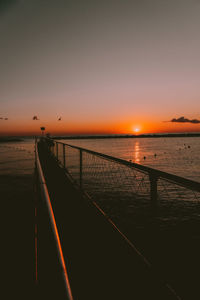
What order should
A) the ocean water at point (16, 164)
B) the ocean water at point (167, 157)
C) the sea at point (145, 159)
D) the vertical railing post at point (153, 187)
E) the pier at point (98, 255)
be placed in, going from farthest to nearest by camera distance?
the ocean water at point (167, 157), the sea at point (145, 159), the ocean water at point (16, 164), the vertical railing post at point (153, 187), the pier at point (98, 255)

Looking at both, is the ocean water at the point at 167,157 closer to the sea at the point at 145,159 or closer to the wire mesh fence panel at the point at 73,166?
the sea at the point at 145,159

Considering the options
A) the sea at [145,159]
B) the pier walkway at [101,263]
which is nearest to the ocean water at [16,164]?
the sea at [145,159]

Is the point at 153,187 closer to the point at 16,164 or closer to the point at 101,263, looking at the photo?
the point at 101,263

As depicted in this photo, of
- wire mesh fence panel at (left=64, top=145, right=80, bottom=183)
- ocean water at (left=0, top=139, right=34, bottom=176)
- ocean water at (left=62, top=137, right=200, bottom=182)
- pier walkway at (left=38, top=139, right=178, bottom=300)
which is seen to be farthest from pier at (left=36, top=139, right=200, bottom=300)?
ocean water at (left=62, top=137, right=200, bottom=182)

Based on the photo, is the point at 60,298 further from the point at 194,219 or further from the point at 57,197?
the point at 194,219

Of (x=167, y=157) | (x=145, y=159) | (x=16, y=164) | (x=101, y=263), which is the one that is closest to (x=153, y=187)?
(x=101, y=263)

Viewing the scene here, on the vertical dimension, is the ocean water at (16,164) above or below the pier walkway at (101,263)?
below

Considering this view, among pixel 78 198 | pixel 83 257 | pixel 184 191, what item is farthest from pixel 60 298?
pixel 184 191

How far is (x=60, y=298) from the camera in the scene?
2.92 feet

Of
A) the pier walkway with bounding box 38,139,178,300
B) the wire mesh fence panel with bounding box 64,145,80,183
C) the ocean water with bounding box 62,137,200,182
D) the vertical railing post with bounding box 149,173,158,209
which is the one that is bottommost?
the ocean water with bounding box 62,137,200,182

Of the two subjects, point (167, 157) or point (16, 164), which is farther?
point (167, 157)

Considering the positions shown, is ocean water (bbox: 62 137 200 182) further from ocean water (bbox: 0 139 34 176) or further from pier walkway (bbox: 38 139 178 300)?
pier walkway (bbox: 38 139 178 300)

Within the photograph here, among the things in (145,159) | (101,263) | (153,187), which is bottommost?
(145,159)

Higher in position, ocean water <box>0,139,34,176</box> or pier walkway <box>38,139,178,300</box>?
pier walkway <box>38,139,178,300</box>
